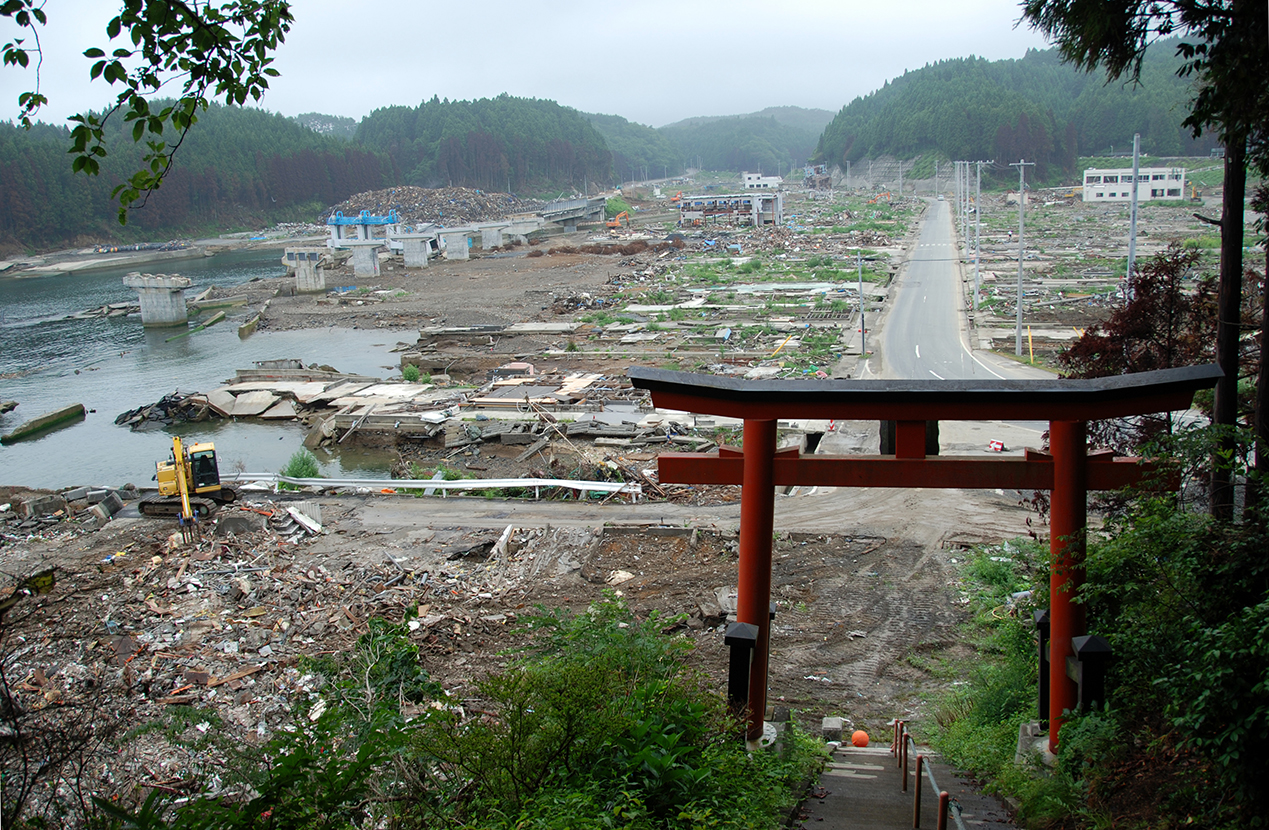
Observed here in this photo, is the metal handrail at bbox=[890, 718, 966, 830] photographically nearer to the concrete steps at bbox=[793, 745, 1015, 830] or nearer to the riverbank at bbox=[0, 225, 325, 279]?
the concrete steps at bbox=[793, 745, 1015, 830]

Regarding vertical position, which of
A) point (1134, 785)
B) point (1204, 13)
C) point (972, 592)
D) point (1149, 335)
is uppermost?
point (1204, 13)

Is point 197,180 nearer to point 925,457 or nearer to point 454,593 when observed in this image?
point 454,593

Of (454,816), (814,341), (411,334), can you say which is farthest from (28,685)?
(411,334)

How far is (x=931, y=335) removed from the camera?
3894 cm

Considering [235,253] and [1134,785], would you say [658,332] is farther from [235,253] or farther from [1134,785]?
[235,253]

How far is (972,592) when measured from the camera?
1485cm

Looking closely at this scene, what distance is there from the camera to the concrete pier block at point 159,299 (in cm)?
6091

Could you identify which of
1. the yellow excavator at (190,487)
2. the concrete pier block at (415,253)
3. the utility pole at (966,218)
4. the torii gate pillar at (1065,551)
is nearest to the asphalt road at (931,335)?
the utility pole at (966,218)

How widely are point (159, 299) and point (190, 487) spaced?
158 ft

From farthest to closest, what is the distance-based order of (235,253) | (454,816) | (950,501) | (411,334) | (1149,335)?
(235,253)
(411,334)
(950,501)
(1149,335)
(454,816)

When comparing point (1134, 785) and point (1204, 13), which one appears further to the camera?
point (1204, 13)

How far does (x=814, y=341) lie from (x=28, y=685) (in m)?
31.8

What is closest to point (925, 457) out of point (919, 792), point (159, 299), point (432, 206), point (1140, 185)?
point (919, 792)

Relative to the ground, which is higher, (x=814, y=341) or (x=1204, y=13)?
(x=1204, y=13)
